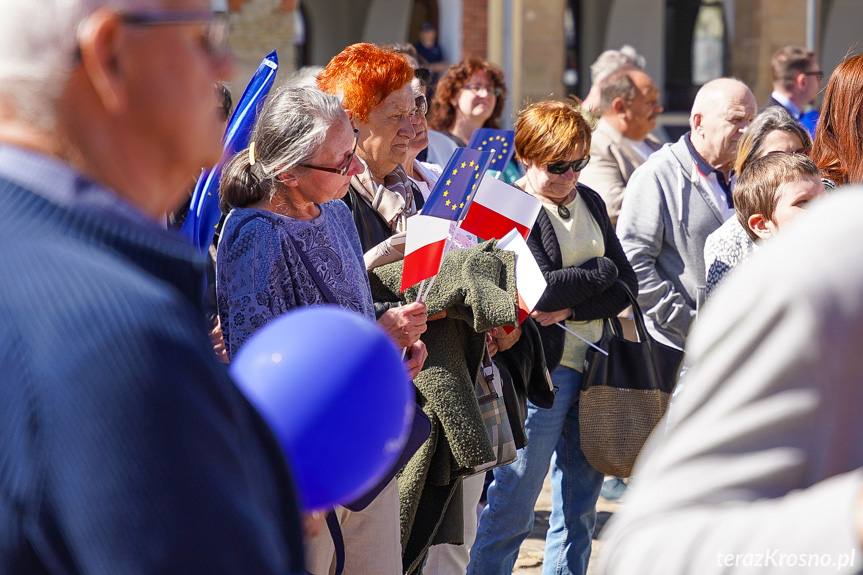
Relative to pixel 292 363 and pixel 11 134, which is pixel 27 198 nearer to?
pixel 11 134

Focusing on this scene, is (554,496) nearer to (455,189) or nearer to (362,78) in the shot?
(455,189)

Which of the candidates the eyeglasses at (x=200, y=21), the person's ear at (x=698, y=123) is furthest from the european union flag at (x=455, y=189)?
the person's ear at (x=698, y=123)

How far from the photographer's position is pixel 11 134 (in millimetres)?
936

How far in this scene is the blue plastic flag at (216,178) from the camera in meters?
3.17

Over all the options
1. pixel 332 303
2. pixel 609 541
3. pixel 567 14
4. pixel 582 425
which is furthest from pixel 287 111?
pixel 567 14

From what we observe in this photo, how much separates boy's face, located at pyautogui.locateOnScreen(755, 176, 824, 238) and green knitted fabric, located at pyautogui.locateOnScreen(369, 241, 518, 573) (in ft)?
2.57

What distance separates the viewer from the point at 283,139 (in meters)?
2.52

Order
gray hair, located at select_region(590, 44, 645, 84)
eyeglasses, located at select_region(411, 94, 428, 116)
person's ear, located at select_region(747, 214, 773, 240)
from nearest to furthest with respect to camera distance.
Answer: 1. person's ear, located at select_region(747, 214, 773, 240)
2. eyeglasses, located at select_region(411, 94, 428, 116)
3. gray hair, located at select_region(590, 44, 645, 84)

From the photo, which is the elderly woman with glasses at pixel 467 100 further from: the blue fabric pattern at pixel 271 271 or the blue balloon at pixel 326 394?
the blue balloon at pixel 326 394

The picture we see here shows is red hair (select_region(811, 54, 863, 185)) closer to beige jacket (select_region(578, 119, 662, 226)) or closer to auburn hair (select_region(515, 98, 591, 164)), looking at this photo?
auburn hair (select_region(515, 98, 591, 164))

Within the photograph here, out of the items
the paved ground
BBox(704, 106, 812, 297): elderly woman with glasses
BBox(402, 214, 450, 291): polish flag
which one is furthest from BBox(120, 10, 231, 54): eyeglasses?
the paved ground

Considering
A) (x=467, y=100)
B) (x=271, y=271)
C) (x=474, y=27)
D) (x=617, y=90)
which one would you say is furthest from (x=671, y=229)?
(x=474, y=27)

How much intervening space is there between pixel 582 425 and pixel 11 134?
2684mm

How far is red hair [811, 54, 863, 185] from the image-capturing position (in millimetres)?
2752
